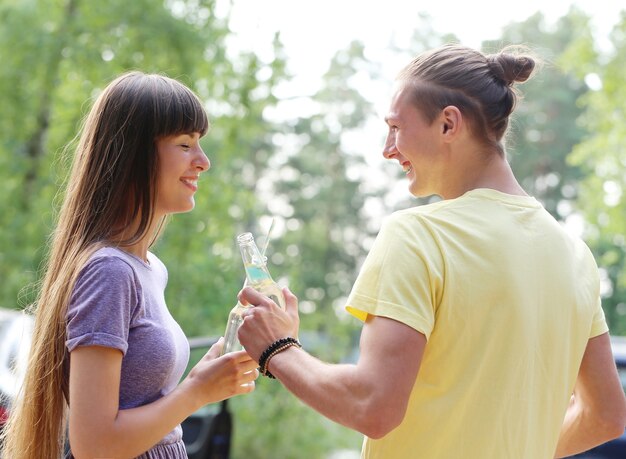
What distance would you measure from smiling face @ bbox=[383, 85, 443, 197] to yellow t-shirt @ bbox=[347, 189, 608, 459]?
0.44 ft

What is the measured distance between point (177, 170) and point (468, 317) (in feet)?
2.49

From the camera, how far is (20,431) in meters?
1.96

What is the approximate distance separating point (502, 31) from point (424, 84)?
18.8 m

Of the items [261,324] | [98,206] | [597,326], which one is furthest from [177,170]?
[597,326]

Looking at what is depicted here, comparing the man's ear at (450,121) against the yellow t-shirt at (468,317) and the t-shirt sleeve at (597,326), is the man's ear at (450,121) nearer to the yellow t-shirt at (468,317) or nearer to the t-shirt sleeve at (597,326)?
the yellow t-shirt at (468,317)

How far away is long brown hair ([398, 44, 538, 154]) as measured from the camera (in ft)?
6.06

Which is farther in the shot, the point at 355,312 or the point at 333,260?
the point at 333,260

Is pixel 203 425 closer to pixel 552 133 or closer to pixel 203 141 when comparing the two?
pixel 203 141

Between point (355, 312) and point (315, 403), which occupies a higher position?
point (355, 312)

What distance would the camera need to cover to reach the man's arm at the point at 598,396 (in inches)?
78.8

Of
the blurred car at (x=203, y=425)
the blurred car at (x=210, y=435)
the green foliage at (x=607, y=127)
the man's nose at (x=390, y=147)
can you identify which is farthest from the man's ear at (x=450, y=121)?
the green foliage at (x=607, y=127)

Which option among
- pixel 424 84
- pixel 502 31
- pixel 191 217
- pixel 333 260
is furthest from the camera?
pixel 333 260

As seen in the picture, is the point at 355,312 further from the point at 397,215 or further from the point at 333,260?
the point at 333,260

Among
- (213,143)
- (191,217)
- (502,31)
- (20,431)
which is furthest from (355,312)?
(502,31)
